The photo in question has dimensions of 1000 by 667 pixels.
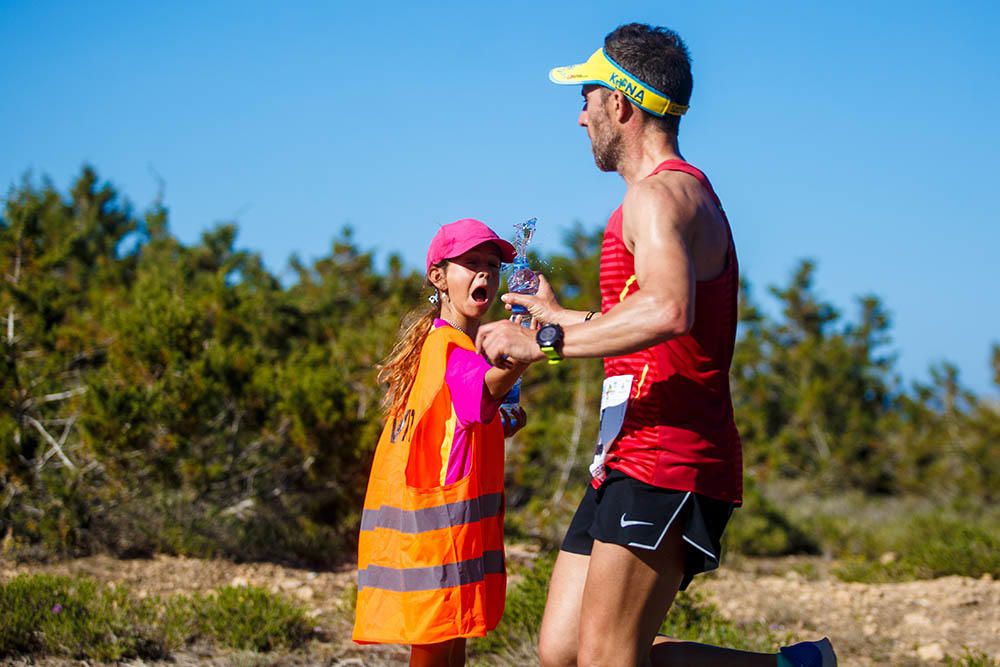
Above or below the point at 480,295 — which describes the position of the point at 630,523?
below

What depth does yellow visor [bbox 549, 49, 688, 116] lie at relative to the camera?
2863 millimetres

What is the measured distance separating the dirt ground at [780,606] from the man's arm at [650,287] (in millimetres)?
2654

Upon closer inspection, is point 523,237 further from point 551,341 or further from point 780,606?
point 780,606

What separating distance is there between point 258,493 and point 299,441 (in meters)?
0.49

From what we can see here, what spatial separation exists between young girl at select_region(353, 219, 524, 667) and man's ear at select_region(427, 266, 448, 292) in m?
0.09

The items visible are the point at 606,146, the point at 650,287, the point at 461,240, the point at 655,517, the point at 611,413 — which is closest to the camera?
the point at 650,287

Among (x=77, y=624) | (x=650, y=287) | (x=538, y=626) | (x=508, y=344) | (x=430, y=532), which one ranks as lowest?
(x=77, y=624)

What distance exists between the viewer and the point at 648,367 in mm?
2826

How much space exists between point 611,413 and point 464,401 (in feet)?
1.42

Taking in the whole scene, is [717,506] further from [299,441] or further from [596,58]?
[299,441]

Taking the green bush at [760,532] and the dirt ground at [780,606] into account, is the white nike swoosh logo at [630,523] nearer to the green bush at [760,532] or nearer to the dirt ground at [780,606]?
the dirt ground at [780,606]

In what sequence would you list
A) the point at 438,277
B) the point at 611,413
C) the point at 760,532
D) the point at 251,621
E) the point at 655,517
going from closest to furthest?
the point at 655,517 → the point at 611,413 → the point at 438,277 → the point at 251,621 → the point at 760,532

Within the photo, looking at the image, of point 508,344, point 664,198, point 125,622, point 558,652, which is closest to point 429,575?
point 558,652

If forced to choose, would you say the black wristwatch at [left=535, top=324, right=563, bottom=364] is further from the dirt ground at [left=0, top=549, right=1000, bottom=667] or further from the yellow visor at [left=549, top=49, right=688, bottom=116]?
the dirt ground at [left=0, top=549, right=1000, bottom=667]
